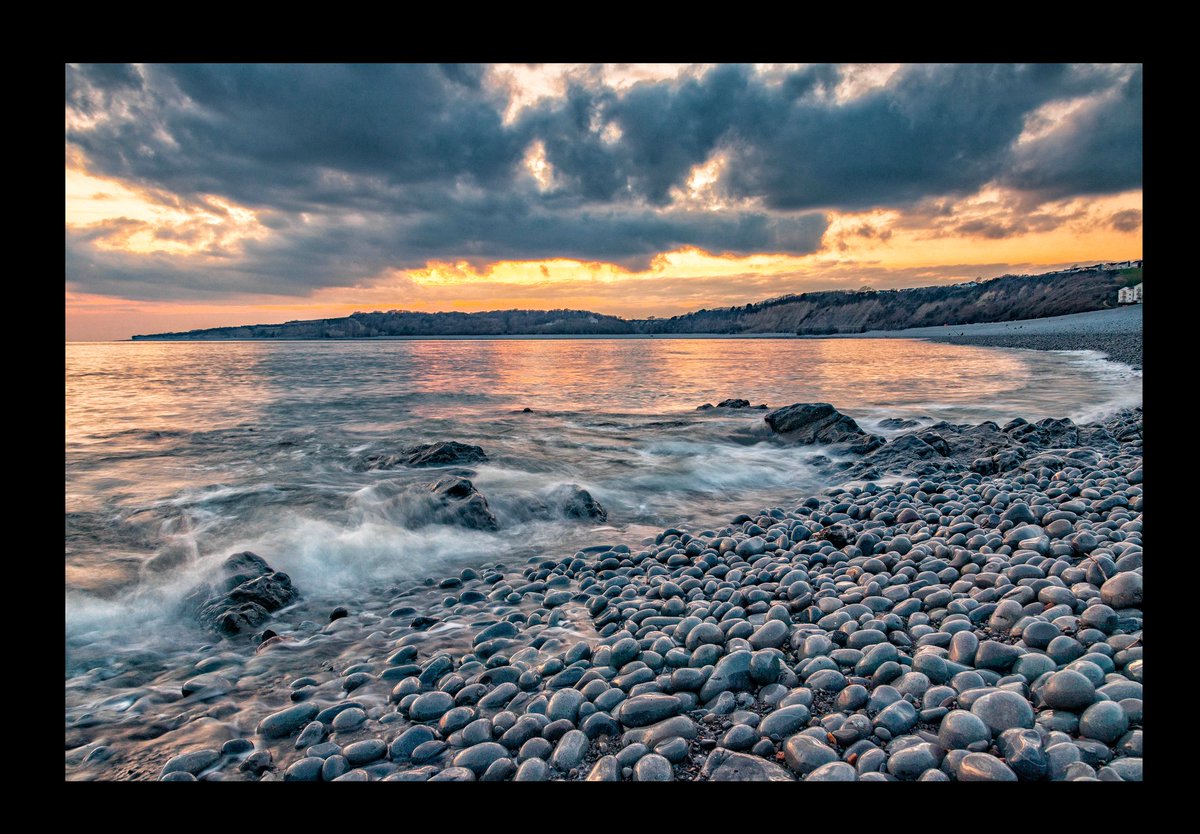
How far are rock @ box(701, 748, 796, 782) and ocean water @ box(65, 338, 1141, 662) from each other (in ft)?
11.4

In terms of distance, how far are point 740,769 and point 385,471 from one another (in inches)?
310

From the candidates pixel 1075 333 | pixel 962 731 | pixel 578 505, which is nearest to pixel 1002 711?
pixel 962 731

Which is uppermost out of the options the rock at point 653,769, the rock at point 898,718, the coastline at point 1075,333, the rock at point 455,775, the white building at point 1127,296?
the white building at point 1127,296

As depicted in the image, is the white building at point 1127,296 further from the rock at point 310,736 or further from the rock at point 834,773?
the rock at point 310,736

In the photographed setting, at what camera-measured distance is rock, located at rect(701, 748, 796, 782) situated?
1916mm

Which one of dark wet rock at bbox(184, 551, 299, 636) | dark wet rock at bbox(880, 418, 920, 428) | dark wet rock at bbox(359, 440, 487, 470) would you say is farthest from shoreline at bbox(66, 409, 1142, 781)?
dark wet rock at bbox(880, 418, 920, 428)

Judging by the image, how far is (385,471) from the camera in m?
8.84

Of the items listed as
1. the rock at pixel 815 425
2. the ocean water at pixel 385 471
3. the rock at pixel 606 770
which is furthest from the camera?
the rock at pixel 815 425

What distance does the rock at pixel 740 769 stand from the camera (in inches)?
75.4

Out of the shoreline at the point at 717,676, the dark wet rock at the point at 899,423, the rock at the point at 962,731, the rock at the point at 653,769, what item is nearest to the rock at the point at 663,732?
the shoreline at the point at 717,676

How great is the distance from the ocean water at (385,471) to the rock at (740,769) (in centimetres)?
348

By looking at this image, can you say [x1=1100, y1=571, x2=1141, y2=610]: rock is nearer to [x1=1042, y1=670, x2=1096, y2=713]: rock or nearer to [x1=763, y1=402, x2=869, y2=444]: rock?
[x1=1042, y1=670, x2=1096, y2=713]: rock

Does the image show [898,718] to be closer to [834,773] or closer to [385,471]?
[834,773]
